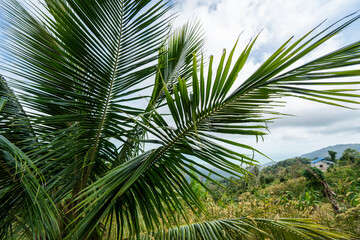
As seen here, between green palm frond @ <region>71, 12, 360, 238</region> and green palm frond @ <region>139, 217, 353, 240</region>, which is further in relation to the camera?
green palm frond @ <region>139, 217, 353, 240</region>

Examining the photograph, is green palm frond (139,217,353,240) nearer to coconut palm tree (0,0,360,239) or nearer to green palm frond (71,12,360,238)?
coconut palm tree (0,0,360,239)

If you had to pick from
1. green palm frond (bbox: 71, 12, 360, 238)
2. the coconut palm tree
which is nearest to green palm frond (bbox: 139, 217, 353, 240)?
the coconut palm tree

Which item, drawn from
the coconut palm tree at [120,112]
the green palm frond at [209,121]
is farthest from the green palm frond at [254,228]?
the green palm frond at [209,121]

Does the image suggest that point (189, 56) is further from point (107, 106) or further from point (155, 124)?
point (155, 124)

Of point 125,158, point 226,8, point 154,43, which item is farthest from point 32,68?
point 226,8

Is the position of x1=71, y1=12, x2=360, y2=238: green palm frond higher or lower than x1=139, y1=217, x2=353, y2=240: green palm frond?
higher

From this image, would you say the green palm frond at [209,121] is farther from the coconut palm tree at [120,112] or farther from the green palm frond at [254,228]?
the green palm frond at [254,228]

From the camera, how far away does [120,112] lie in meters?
1.47

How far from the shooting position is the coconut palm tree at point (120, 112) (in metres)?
0.97

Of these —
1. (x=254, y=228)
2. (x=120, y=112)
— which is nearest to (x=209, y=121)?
(x=120, y=112)

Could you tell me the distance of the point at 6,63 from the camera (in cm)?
142

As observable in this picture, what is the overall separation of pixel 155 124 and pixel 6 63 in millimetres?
1065

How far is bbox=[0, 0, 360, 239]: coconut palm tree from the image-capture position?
97 centimetres

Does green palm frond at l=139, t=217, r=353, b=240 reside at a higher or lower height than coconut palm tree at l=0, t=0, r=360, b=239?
lower
